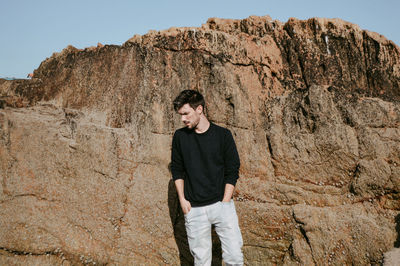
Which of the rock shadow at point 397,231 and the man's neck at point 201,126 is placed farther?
the rock shadow at point 397,231

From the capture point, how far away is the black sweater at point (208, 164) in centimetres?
312

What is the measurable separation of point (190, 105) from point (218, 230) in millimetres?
1424

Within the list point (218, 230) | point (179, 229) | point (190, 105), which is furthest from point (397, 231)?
point (190, 105)

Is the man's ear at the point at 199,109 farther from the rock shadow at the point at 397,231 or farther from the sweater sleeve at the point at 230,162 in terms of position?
the rock shadow at the point at 397,231

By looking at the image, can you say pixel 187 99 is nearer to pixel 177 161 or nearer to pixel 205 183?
pixel 177 161

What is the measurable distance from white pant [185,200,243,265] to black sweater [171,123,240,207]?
0.10 metres

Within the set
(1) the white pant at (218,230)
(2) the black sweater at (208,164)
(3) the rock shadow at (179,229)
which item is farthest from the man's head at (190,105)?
(3) the rock shadow at (179,229)

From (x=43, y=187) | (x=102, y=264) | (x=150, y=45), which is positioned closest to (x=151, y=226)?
(x=102, y=264)

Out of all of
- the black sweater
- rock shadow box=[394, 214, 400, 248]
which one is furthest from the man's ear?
rock shadow box=[394, 214, 400, 248]

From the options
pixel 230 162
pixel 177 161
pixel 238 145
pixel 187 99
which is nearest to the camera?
pixel 187 99

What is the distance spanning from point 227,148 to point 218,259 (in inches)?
79.2

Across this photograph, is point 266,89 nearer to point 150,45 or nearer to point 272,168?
point 272,168

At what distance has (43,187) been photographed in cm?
440

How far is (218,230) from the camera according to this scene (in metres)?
3.15
